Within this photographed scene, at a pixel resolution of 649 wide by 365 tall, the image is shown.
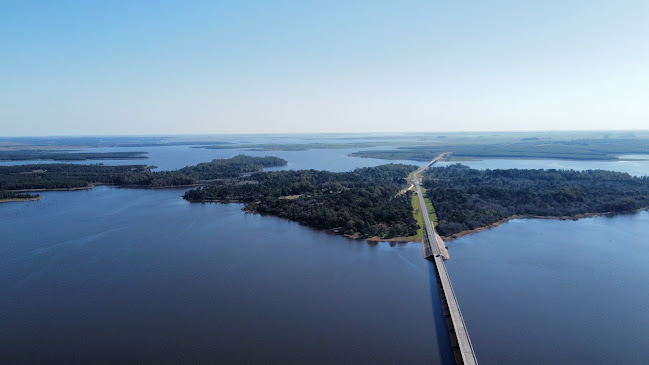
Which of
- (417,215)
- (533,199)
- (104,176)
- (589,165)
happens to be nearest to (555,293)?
(417,215)

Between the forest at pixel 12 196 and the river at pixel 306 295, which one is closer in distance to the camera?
the river at pixel 306 295

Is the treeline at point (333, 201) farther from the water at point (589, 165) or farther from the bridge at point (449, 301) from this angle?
the water at point (589, 165)

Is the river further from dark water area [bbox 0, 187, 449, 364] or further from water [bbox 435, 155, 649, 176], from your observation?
water [bbox 435, 155, 649, 176]

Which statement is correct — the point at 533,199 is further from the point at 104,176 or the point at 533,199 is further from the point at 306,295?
the point at 104,176

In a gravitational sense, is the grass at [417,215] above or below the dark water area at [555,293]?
above

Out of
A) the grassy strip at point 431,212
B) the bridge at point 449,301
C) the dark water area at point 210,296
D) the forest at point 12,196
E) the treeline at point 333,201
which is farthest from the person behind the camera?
the forest at point 12,196

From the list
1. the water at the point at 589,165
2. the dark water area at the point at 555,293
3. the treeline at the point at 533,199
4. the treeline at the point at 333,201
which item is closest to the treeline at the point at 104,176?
the treeline at the point at 333,201
